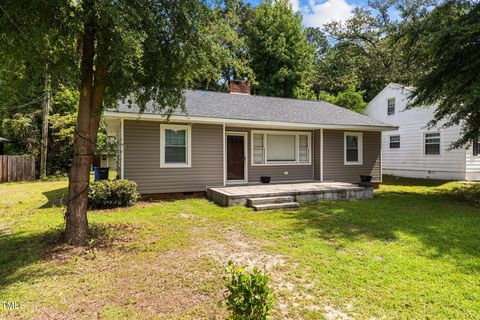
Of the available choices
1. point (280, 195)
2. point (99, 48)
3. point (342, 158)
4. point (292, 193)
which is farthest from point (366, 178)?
point (99, 48)

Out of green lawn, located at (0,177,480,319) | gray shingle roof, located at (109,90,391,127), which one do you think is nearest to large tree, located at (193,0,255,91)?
green lawn, located at (0,177,480,319)

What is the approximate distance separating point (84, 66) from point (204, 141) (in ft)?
17.3

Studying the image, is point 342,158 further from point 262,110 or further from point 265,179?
point 262,110

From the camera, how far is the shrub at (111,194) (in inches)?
298

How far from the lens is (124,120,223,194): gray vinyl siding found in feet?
28.2

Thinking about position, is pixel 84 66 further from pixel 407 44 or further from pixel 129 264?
pixel 407 44

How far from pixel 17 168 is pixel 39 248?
1326 cm

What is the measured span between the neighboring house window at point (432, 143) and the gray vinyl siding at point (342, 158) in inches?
193

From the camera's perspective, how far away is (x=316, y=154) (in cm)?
1164

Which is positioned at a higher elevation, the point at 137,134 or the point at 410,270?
the point at 137,134

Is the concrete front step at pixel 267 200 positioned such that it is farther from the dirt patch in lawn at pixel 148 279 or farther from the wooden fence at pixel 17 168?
the wooden fence at pixel 17 168

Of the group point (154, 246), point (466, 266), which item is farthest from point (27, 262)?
point (466, 266)

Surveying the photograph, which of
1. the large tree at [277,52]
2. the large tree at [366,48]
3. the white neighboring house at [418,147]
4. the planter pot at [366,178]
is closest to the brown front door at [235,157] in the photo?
the planter pot at [366,178]

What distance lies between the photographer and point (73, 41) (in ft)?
14.0
